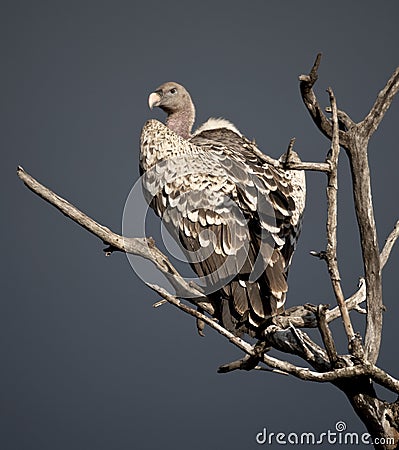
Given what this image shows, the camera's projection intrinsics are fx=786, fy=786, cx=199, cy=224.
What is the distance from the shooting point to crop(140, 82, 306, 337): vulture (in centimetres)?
250

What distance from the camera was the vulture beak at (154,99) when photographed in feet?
10.7

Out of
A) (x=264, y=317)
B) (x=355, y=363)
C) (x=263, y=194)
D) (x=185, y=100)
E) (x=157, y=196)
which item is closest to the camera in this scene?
(x=355, y=363)

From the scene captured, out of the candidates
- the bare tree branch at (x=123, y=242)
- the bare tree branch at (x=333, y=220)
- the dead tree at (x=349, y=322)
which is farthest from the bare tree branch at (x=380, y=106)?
the bare tree branch at (x=123, y=242)

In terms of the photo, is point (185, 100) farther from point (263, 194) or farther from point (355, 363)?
point (355, 363)

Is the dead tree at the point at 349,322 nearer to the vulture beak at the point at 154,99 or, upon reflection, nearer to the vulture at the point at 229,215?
the vulture at the point at 229,215

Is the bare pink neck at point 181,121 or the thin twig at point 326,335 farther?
the bare pink neck at point 181,121

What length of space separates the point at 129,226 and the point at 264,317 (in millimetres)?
592

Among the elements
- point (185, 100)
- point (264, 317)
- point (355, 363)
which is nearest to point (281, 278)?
point (264, 317)

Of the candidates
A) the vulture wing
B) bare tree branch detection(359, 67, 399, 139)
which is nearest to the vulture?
the vulture wing

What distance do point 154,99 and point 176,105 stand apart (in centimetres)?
13

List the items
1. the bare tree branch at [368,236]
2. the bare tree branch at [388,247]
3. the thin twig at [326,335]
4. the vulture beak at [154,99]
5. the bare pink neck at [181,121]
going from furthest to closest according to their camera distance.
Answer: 1. the bare pink neck at [181,121]
2. the vulture beak at [154,99]
3. the bare tree branch at [388,247]
4. the bare tree branch at [368,236]
5. the thin twig at [326,335]

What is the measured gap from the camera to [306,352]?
209cm

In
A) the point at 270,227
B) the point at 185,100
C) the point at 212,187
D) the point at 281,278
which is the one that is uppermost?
the point at 185,100

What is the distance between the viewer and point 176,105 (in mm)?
3375
